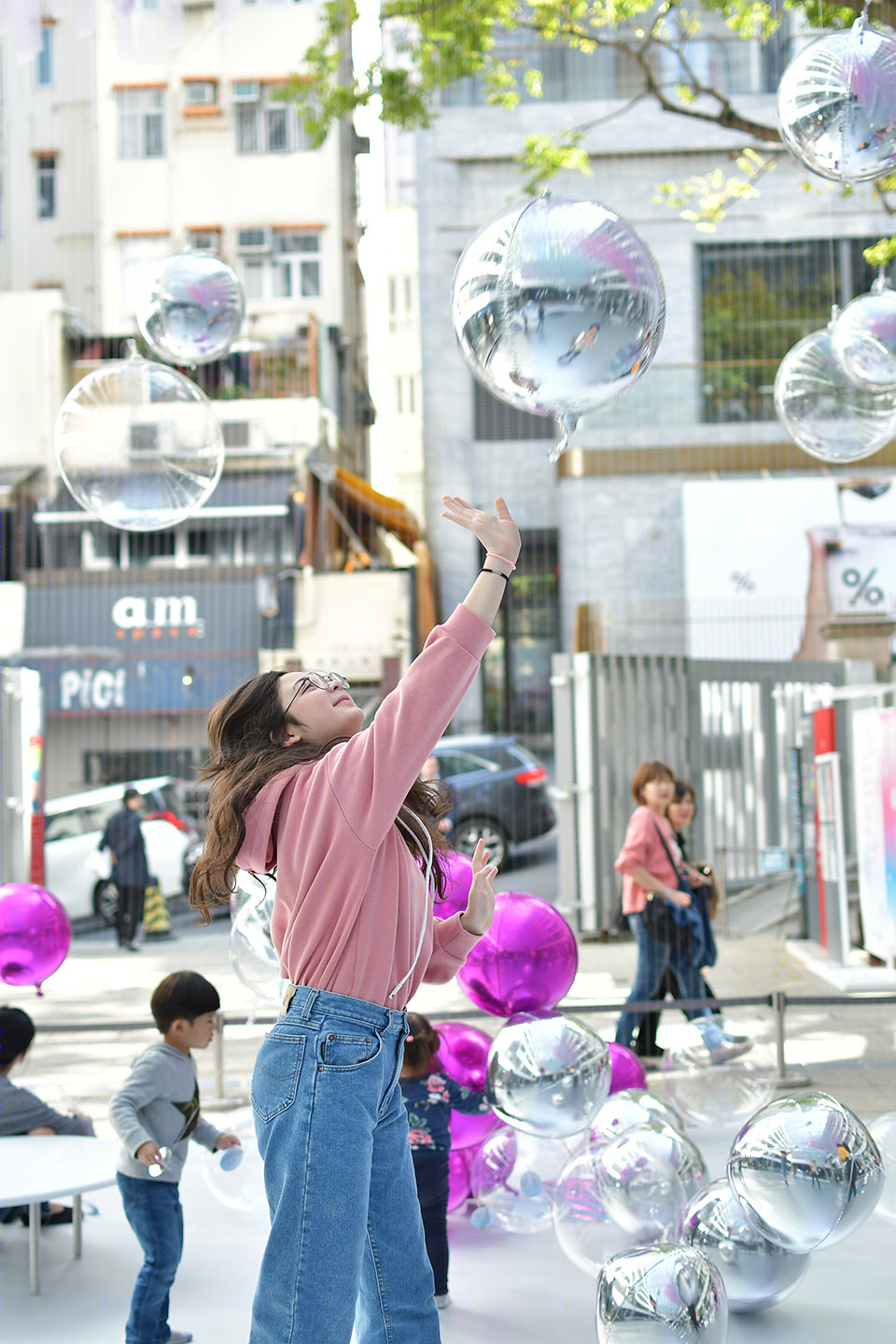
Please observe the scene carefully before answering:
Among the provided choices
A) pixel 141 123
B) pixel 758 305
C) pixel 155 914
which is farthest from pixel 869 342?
pixel 141 123

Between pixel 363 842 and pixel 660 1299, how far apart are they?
1.28 m

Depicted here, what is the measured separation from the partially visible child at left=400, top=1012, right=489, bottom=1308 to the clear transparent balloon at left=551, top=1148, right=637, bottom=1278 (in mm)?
339

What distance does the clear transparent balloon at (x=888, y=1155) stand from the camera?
3.98 metres

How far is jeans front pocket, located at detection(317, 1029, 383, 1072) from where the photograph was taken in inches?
91.0

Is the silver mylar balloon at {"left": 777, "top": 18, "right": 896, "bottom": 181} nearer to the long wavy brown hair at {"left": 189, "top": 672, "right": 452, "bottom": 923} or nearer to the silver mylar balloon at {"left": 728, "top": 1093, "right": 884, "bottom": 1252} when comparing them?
the long wavy brown hair at {"left": 189, "top": 672, "right": 452, "bottom": 923}

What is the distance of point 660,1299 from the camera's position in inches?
112

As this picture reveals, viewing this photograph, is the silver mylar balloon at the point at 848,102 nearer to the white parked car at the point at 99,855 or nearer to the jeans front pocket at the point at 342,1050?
the jeans front pocket at the point at 342,1050

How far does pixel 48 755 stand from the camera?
52.2 feet

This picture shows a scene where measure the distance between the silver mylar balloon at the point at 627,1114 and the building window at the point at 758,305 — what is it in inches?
609

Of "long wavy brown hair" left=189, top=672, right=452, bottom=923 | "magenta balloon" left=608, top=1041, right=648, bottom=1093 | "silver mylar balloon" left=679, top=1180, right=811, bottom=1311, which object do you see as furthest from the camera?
"magenta balloon" left=608, top=1041, right=648, bottom=1093

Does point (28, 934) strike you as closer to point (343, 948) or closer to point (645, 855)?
point (645, 855)

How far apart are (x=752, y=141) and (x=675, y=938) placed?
647 inches

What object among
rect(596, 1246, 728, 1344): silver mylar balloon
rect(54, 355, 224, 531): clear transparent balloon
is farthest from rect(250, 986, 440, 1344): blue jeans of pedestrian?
rect(54, 355, 224, 531): clear transparent balloon

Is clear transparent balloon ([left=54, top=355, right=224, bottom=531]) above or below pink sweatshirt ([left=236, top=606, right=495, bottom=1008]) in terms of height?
above
